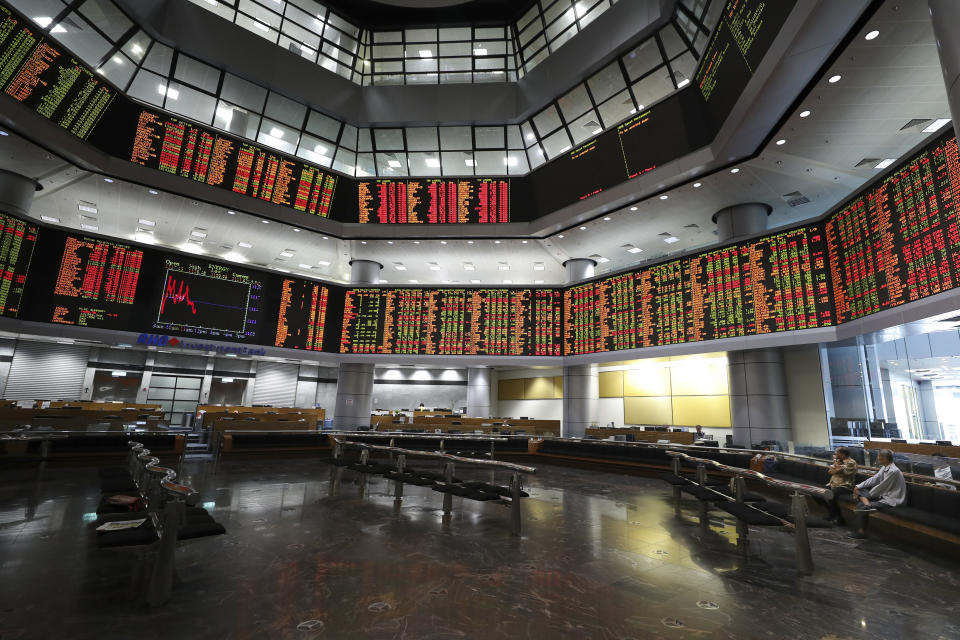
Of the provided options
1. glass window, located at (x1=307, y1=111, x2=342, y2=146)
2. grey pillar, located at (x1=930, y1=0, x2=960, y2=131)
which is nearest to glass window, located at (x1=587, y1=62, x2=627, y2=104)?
glass window, located at (x1=307, y1=111, x2=342, y2=146)

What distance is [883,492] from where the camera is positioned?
5.23 metres

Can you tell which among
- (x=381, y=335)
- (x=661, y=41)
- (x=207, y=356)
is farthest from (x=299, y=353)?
(x=661, y=41)

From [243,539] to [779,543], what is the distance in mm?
5945

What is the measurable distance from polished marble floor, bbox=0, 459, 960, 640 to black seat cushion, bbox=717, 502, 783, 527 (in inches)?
17.0

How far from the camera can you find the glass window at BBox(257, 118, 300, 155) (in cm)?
1467

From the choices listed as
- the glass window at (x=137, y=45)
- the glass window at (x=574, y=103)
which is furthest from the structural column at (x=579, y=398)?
the glass window at (x=137, y=45)

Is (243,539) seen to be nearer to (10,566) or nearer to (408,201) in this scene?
(10,566)

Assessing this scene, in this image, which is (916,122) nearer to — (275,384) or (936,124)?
(936,124)

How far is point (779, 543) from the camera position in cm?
501

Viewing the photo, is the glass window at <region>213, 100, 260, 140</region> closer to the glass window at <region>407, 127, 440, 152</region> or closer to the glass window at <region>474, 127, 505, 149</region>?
the glass window at <region>407, 127, 440, 152</region>

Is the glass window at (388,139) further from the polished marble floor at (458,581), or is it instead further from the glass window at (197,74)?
the polished marble floor at (458,581)

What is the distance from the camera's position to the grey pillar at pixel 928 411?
1091 cm

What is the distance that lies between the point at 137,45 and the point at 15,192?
5120 mm

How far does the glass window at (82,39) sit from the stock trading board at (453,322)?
365 inches
